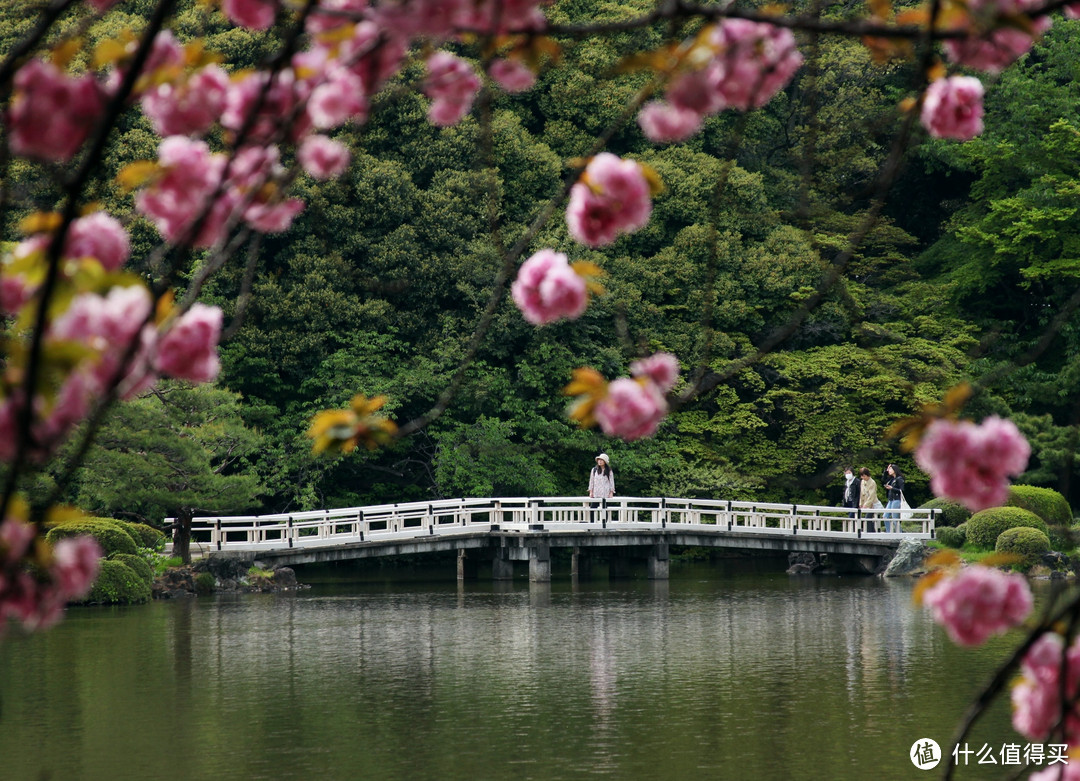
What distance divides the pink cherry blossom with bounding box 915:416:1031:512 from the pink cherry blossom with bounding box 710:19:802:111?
85 cm

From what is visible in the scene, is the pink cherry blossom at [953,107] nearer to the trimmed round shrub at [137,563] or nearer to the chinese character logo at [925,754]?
the chinese character logo at [925,754]

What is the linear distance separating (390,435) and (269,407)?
2375 cm

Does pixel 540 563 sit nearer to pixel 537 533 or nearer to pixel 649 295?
pixel 537 533

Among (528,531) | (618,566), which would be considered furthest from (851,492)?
(528,531)

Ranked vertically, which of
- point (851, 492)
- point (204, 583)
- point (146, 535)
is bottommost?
point (204, 583)

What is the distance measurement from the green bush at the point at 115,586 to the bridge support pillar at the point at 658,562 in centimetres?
911

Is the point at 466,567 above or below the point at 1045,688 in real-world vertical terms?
below

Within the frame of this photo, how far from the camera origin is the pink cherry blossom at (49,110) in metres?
2.60

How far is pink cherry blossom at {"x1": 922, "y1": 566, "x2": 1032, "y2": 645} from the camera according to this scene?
3.28m

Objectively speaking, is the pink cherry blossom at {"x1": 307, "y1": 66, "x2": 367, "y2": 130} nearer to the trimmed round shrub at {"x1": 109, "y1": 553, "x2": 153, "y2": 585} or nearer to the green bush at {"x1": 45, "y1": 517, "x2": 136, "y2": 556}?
the green bush at {"x1": 45, "y1": 517, "x2": 136, "y2": 556}

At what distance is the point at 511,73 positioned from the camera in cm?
338

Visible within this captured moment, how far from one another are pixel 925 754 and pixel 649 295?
70.9ft

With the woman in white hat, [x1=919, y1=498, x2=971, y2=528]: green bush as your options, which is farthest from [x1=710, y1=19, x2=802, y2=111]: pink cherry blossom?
[x1=919, y1=498, x2=971, y2=528]: green bush

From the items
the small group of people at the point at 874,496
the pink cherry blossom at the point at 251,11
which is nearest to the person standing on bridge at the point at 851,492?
the small group of people at the point at 874,496
